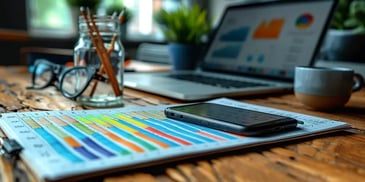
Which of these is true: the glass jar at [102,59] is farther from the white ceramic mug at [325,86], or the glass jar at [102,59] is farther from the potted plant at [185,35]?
the potted plant at [185,35]

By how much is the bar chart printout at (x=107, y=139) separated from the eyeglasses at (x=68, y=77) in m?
0.16

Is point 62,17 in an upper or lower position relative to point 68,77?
upper

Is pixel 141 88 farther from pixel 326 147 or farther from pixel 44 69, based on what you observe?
pixel 326 147

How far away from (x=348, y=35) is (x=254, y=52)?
27 centimetres

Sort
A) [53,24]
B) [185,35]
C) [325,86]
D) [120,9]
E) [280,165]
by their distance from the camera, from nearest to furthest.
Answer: [280,165]
[325,86]
[185,35]
[120,9]
[53,24]

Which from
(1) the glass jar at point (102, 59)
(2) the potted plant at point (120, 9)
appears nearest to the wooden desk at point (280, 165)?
(1) the glass jar at point (102, 59)

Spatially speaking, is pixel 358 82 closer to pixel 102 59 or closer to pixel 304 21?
pixel 304 21

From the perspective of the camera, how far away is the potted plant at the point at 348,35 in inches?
40.9

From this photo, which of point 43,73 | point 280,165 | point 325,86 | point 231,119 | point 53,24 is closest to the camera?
point 280,165

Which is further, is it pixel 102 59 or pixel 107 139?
pixel 102 59

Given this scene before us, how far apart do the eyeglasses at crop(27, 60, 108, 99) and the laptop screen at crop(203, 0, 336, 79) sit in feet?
1.62

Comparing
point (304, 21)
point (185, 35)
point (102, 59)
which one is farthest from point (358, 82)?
point (185, 35)

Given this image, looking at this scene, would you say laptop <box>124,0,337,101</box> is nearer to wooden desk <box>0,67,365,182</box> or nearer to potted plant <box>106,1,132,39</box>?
wooden desk <box>0,67,365,182</box>

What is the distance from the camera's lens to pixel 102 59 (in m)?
0.70
